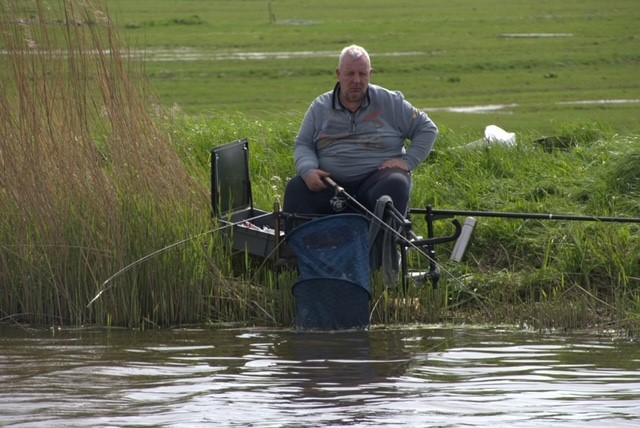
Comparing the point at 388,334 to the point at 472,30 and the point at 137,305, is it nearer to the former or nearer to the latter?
the point at 137,305

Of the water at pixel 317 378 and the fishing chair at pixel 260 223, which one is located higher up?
the fishing chair at pixel 260 223

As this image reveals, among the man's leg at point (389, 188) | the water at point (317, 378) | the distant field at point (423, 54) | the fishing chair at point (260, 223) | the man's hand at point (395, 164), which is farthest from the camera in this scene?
the distant field at point (423, 54)

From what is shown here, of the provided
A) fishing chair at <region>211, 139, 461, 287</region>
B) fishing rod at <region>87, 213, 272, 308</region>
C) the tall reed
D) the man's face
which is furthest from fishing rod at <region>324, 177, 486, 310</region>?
the tall reed

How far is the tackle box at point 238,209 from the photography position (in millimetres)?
8195

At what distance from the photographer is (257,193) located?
32.7ft

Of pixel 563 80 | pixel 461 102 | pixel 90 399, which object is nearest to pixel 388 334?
pixel 90 399

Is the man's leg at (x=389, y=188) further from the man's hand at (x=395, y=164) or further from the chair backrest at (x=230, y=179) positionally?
the chair backrest at (x=230, y=179)

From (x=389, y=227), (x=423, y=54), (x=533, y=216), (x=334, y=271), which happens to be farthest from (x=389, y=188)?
(x=423, y=54)

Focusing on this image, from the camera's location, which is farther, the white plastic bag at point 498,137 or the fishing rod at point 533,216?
the white plastic bag at point 498,137

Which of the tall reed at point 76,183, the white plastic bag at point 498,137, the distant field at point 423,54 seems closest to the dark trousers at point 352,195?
the tall reed at point 76,183

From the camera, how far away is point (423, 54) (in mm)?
27969

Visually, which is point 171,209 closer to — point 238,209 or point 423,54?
point 238,209

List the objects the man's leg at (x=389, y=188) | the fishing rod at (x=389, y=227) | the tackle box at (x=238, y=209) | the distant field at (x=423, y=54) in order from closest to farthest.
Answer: the fishing rod at (x=389, y=227)
the man's leg at (x=389, y=188)
the tackle box at (x=238, y=209)
the distant field at (x=423, y=54)

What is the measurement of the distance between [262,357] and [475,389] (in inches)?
48.4
